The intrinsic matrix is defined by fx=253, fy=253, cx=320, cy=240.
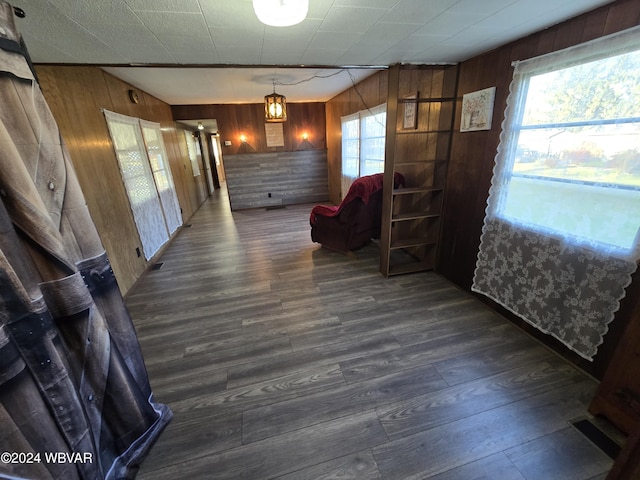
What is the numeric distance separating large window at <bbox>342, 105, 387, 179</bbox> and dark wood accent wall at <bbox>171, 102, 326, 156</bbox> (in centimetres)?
132

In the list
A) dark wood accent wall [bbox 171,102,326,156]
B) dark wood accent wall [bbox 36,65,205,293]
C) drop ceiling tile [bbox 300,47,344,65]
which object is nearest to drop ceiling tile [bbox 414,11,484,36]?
drop ceiling tile [bbox 300,47,344,65]

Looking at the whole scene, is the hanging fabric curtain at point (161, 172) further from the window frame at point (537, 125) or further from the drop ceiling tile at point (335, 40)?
the window frame at point (537, 125)

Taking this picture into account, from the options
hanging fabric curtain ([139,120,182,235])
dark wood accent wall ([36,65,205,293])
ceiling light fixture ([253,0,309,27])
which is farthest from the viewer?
hanging fabric curtain ([139,120,182,235])

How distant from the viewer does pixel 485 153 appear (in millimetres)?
2107

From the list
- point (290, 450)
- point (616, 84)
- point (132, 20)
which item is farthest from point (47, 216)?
point (616, 84)

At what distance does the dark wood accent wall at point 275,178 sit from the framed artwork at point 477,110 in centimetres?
448

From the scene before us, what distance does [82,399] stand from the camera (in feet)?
3.35

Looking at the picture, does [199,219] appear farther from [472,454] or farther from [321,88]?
[472,454]

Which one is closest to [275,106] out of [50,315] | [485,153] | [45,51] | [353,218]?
[353,218]

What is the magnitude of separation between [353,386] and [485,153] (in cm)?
208

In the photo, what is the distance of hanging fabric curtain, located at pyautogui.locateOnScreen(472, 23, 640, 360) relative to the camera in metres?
1.30

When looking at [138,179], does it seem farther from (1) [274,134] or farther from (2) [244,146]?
(1) [274,134]

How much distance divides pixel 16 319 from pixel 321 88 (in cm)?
492

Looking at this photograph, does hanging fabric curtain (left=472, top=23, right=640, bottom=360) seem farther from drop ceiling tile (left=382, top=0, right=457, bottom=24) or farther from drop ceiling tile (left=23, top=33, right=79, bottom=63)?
drop ceiling tile (left=23, top=33, right=79, bottom=63)
